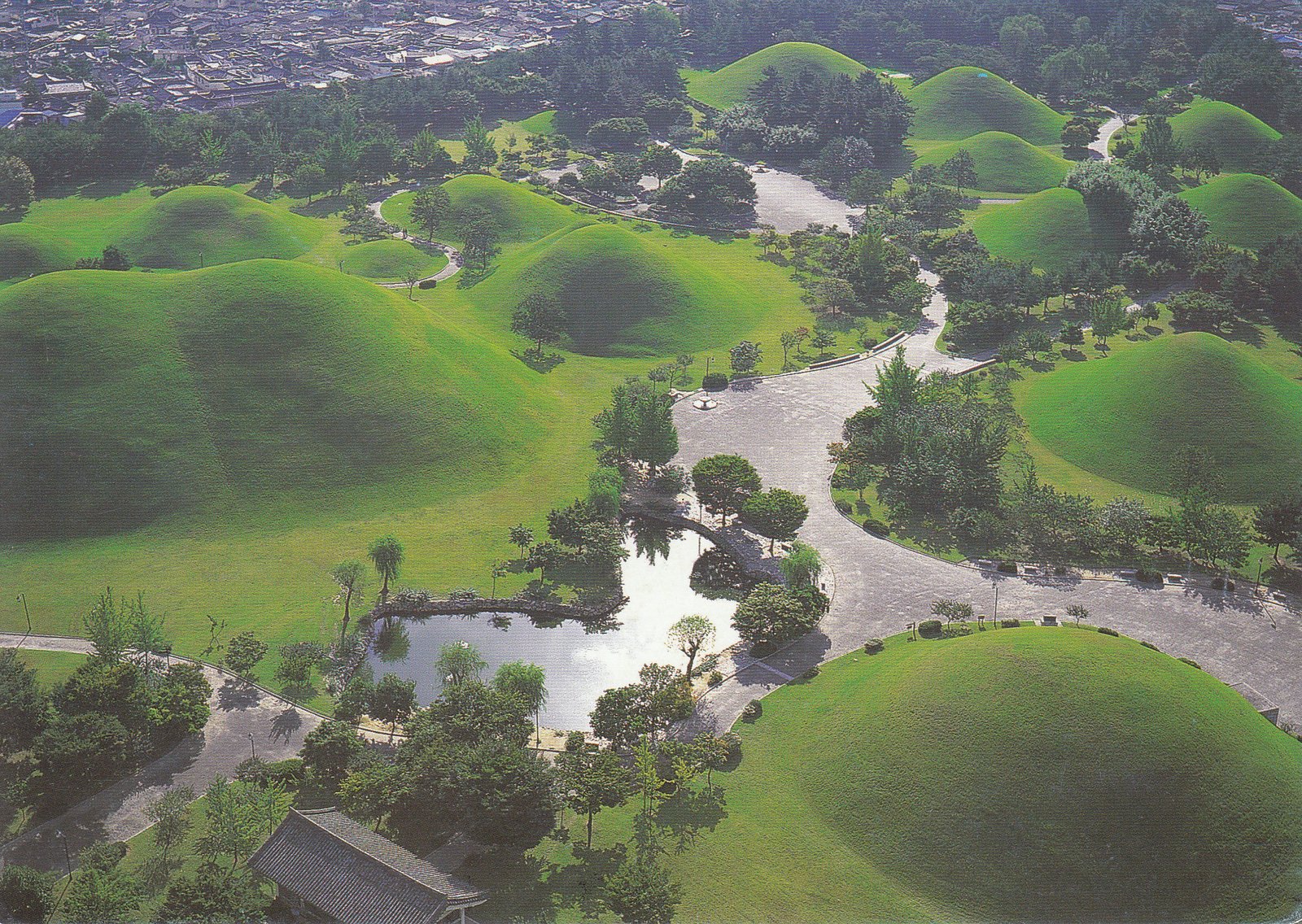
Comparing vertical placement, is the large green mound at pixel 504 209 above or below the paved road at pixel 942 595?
below

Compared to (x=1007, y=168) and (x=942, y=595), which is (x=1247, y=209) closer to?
(x=1007, y=168)

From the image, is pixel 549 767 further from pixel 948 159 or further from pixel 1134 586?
pixel 948 159

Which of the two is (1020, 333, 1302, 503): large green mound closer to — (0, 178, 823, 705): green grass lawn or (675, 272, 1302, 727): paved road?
(675, 272, 1302, 727): paved road

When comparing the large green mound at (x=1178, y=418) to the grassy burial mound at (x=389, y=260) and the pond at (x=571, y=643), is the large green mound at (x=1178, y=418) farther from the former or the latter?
the grassy burial mound at (x=389, y=260)

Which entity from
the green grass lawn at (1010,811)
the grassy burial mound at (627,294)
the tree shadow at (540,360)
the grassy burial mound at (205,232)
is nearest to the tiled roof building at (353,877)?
the green grass lawn at (1010,811)

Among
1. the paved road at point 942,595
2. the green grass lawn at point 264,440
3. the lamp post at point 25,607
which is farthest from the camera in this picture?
the green grass lawn at point 264,440

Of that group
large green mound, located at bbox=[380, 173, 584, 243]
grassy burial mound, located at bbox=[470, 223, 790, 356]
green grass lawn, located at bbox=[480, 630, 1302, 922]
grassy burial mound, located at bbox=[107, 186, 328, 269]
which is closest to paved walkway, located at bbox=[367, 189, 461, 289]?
large green mound, located at bbox=[380, 173, 584, 243]

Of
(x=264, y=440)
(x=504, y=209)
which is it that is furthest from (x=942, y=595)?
(x=504, y=209)
